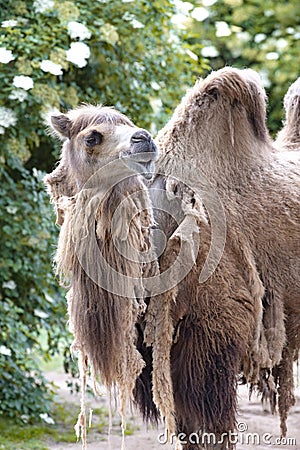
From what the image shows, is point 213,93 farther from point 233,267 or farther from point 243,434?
point 243,434

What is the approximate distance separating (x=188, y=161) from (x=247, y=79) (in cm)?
43

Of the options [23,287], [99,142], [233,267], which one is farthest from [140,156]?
[23,287]

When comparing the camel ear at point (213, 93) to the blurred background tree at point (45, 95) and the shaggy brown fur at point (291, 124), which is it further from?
the blurred background tree at point (45, 95)

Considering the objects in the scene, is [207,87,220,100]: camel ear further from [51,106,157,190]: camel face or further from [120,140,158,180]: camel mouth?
[120,140,158,180]: camel mouth

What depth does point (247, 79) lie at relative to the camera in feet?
9.70

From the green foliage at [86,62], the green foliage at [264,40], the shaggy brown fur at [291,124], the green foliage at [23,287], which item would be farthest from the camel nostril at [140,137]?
the green foliage at [264,40]

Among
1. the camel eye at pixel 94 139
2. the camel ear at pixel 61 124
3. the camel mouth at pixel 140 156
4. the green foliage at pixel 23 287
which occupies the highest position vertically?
the camel ear at pixel 61 124

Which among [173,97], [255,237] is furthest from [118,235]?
[173,97]

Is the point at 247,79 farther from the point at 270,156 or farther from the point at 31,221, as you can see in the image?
the point at 31,221

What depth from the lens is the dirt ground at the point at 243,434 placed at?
4207 mm

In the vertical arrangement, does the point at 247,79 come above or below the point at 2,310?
above

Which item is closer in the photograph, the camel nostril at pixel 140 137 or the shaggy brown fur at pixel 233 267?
the camel nostril at pixel 140 137

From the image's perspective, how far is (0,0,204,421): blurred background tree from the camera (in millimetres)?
4148

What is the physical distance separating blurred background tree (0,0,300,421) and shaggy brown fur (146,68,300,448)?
1278mm
